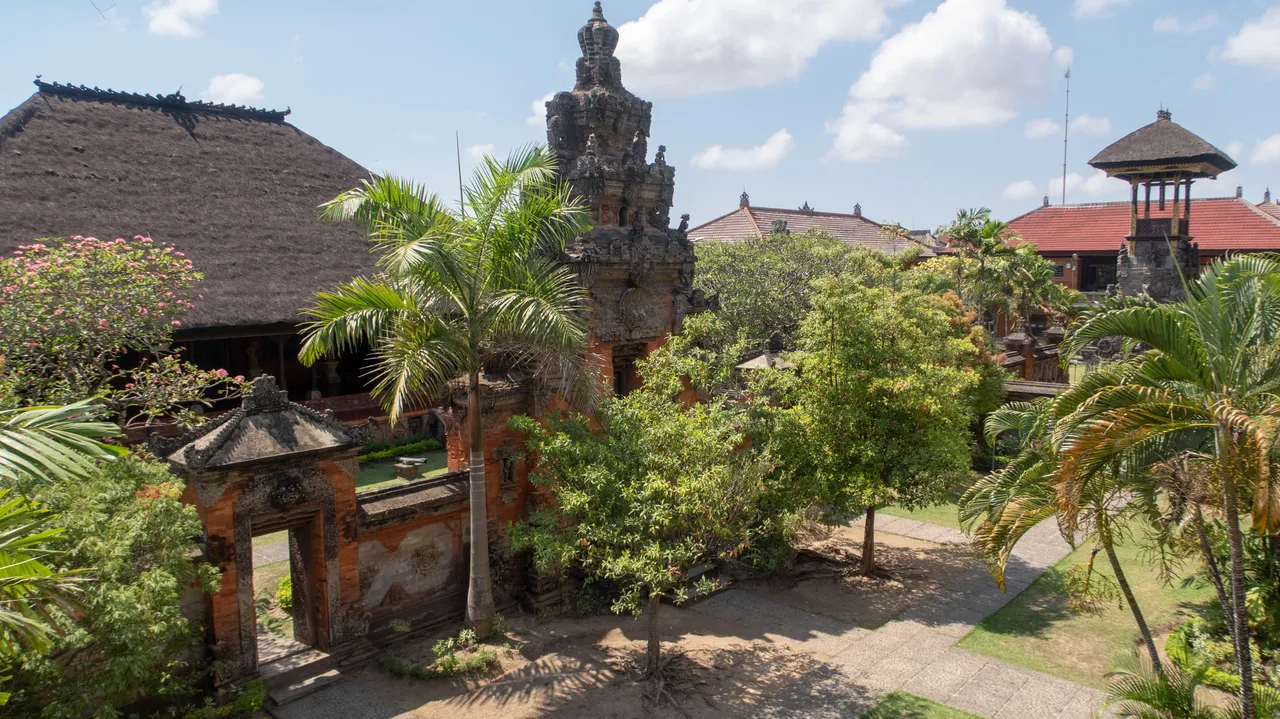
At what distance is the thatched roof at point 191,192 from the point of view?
2116 centimetres

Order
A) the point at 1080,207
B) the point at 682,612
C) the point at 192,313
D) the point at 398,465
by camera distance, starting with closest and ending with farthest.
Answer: the point at 682,612 → the point at 192,313 → the point at 398,465 → the point at 1080,207

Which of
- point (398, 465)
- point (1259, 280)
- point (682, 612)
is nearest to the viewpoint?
point (1259, 280)

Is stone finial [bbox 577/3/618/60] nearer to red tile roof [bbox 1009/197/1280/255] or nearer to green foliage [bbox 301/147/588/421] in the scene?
green foliage [bbox 301/147/588/421]

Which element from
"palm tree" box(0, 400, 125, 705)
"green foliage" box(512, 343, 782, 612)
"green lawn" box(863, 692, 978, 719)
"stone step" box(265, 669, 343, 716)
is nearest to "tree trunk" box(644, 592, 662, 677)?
"green foliage" box(512, 343, 782, 612)

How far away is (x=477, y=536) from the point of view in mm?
12820

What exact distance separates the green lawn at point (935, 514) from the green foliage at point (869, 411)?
4.86 m

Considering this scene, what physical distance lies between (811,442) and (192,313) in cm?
1479

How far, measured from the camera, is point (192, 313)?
789 inches

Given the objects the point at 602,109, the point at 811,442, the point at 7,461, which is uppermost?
the point at 602,109

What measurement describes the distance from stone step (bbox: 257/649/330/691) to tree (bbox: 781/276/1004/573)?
8.18 meters

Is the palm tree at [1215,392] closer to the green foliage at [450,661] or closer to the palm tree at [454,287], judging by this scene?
the palm tree at [454,287]

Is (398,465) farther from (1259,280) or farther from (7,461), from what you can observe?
(1259,280)

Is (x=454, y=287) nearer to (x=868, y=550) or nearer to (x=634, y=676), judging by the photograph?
(x=634, y=676)

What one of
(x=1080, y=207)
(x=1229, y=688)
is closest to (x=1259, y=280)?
(x=1229, y=688)
